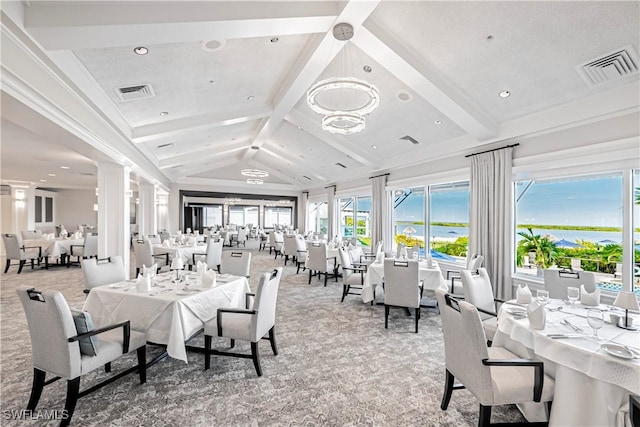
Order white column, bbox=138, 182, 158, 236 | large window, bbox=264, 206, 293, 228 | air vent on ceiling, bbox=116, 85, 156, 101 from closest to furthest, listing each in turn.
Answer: air vent on ceiling, bbox=116, 85, 156, 101 → white column, bbox=138, 182, 158, 236 → large window, bbox=264, 206, 293, 228

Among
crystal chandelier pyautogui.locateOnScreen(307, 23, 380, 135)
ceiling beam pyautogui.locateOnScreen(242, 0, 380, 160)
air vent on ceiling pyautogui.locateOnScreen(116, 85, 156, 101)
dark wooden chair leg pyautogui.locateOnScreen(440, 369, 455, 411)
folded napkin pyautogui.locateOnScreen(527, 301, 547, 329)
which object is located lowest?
dark wooden chair leg pyautogui.locateOnScreen(440, 369, 455, 411)

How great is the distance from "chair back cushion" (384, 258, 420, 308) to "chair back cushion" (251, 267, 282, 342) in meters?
1.74

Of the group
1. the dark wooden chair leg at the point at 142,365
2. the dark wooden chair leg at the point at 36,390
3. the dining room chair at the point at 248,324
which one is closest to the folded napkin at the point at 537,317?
the dining room chair at the point at 248,324

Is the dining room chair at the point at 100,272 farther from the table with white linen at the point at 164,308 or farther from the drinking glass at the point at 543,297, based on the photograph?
the drinking glass at the point at 543,297

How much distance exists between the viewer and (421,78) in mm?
4316

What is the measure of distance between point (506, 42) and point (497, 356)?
3457 mm

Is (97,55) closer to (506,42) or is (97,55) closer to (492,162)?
(506,42)

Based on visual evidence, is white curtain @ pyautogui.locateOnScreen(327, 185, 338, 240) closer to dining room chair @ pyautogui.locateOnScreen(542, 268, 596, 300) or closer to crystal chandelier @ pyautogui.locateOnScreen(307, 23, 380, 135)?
crystal chandelier @ pyautogui.locateOnScreen(307, 23, 380, 135)

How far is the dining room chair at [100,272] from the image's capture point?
3660 millimetres

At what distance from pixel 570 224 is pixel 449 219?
260cm

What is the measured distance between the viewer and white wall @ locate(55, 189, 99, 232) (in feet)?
52.2

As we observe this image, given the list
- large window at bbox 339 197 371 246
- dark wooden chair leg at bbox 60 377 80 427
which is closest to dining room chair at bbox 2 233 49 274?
dark wooden chair leg at bbox 60 377 80 427

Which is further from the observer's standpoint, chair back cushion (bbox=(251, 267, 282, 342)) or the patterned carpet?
chair back cushion (bbox=(251, 267, 282, 342))

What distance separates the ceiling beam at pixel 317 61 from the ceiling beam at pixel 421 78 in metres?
0.29
